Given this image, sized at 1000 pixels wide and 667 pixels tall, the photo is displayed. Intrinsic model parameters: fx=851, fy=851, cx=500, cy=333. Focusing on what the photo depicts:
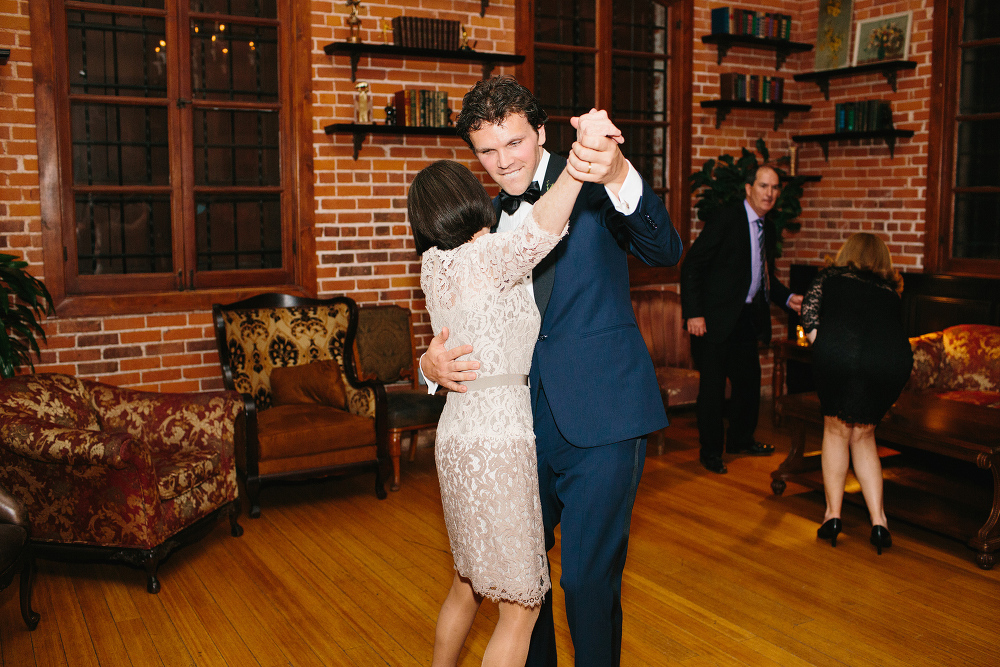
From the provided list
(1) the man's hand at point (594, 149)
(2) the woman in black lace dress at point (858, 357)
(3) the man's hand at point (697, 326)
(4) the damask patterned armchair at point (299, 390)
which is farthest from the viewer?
(3) the man's hand at point (697, 326)

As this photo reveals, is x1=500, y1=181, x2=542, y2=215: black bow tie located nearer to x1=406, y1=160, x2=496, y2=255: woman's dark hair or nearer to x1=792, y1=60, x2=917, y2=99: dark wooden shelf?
x1=406, y1=160, x2=496, y2=255: woman's dark hair

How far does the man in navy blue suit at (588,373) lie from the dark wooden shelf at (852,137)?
5.36 meters

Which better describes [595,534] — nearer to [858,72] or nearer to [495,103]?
[495,103]

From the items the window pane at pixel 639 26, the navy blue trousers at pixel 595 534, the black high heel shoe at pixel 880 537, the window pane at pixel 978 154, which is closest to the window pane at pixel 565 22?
the window pane at pixel 639 26

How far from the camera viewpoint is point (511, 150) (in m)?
2.14

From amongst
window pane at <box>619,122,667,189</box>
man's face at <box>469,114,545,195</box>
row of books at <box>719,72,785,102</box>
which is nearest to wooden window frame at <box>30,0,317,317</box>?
window pane at <box>619,122,667,189</box>

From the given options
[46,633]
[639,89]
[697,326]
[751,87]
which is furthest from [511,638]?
[751,87]

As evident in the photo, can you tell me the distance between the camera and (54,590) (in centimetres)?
375

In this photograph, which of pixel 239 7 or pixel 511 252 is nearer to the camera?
pixel 511 252

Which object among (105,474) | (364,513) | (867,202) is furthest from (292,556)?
(867,202)

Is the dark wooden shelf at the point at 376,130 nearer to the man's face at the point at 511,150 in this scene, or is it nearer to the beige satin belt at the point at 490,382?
Answer: the man's face at the point at 511,150

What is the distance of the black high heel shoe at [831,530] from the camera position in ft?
13.7

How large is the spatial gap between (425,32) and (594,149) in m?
4.30

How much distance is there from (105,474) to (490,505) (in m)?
2.27
